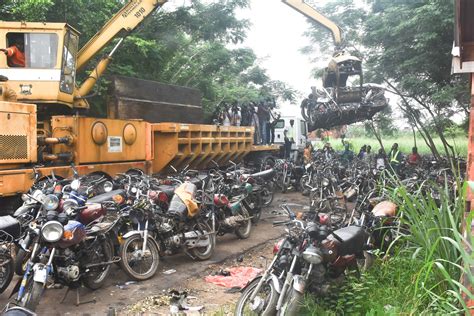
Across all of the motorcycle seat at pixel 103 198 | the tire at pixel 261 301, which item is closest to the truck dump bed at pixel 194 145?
the motorcycle seat at pixel 103 198

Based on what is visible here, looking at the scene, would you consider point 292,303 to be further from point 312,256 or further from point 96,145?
point 96,145

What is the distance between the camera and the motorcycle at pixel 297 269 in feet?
11.1

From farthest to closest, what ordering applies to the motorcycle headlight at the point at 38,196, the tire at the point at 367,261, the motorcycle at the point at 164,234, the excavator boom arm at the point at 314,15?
the excavator boom arm at the point at 314,15
the motorcycle at the point at 164,234
the tire at the point at 367,261
the motorcycle headlight at the point at 38,196

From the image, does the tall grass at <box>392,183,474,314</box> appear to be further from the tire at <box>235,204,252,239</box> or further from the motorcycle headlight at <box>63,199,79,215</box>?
the tire at <box>235,204,252,239</box>

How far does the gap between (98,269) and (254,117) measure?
9.19 meters

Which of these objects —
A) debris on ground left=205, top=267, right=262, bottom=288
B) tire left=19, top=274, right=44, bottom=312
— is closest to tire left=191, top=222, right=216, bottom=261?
debris on ground left=205, top=267, right=262, bottom=288

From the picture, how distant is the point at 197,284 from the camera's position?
5.08 m

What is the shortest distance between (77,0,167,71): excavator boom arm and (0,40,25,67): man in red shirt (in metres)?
2.03

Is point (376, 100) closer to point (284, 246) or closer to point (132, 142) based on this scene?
point (132, 142)

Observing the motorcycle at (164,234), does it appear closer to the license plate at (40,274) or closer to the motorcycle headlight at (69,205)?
the motorcycle headlight at (69,205)

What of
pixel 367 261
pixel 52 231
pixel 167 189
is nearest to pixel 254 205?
pixel 167 189

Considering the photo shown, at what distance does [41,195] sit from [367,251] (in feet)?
11.4

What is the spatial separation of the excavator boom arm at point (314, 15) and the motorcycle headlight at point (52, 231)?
9.04 meters

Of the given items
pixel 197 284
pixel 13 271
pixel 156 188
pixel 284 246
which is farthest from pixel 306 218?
pixel 13 271
